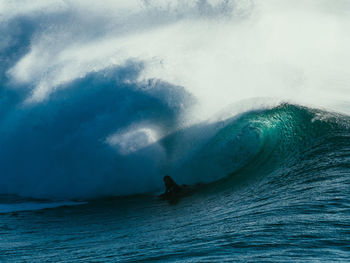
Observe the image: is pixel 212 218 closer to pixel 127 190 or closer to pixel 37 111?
pixel 127 190

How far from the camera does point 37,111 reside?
44.8ft

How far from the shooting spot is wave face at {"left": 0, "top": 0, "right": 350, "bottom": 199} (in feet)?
38.9

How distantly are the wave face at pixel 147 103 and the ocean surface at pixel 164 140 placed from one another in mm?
43

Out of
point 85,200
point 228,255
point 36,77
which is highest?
point 36,77

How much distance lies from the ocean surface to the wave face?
43mm

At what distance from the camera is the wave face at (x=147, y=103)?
11852 millimetres

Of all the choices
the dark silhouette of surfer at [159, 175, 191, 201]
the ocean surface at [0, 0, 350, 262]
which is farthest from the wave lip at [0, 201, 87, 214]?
the dark silhouette of surfer at [159, 175, 191, 201]

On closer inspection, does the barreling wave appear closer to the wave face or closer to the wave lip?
the wave face

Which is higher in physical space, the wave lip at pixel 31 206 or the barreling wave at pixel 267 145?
the barreling wave at pixel 267 145

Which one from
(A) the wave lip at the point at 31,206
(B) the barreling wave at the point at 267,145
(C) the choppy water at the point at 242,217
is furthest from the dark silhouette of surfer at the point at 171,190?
(A) the wave lip at the point at 31,206

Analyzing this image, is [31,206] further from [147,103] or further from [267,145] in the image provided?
[267,145]

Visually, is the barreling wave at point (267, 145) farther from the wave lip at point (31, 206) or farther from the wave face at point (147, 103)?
the wave lip at point (31, 206)

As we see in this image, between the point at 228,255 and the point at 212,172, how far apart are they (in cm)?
616

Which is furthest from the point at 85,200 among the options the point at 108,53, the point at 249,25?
the point at 249,25
